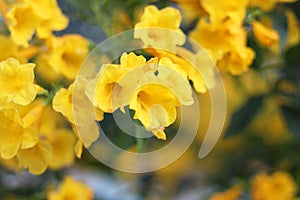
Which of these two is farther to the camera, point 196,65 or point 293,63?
point 293,63

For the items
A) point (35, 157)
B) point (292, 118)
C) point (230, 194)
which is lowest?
point (230, 194)

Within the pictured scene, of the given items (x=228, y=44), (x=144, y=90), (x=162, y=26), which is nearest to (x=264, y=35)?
(x=228, y=44)

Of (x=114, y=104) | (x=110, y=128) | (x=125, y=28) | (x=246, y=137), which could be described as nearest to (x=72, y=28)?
(x=125, y=28)

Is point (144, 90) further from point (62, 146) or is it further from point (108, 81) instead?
point (62, 146)

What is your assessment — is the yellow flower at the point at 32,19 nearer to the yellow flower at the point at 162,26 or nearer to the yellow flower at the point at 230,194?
the yellow flower at the point at 162,26

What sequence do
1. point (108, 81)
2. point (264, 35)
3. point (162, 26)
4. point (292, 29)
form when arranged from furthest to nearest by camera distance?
Result: point (292, 29), point (264, 35), point (162, 26), point (108, 81)

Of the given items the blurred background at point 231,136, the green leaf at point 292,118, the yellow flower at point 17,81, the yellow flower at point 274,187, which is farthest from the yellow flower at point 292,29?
the yellow flower at point 17,81

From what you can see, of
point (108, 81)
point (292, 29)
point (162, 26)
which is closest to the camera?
point (108, 81)

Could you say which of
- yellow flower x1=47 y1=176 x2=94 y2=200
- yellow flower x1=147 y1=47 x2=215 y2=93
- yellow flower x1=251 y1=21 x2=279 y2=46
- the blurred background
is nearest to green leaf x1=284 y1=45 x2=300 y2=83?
the blurred background
